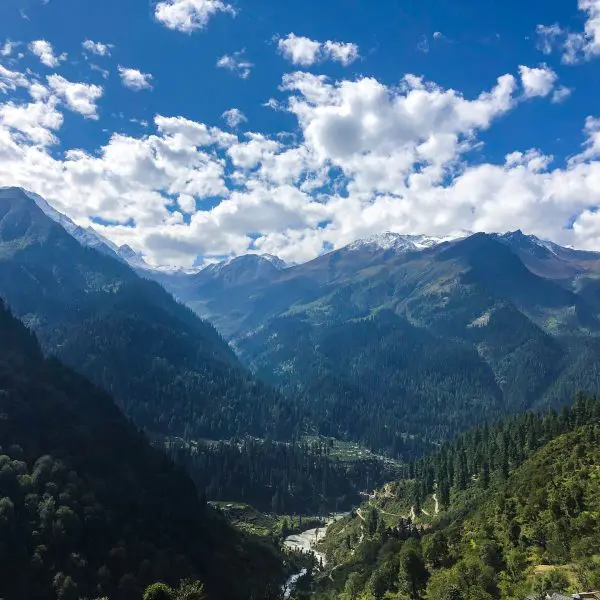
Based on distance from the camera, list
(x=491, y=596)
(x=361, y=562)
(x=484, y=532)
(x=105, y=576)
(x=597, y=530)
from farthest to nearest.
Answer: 1. (x=361, y=562)
2. (x=105, y=576)
3. (x=484, y=532)
4. (x=597, y=530)
5. (x=491, y=596)

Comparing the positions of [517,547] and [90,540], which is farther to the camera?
[90,540]

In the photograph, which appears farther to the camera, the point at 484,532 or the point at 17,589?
the point at 17,589

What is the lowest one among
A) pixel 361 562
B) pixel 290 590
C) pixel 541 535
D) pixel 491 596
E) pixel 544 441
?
pixel 290 590

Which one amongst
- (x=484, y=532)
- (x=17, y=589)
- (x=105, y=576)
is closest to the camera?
(x=484, y=532)

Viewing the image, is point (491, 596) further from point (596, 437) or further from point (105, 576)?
point (105, 576)

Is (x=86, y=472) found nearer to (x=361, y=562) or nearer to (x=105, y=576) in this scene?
(x=105, y=576)

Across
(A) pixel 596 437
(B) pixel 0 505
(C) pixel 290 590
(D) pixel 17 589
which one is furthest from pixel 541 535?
(B) pixel 0 505

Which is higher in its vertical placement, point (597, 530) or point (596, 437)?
point (596, 437)

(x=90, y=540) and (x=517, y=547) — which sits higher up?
(x=517, y=547)

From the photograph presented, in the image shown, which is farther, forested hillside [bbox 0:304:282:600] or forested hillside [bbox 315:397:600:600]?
forested hillside [bbox 0:304:282:600]

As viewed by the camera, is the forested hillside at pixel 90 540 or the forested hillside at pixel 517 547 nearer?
the forested hillside at pixel 517 547
